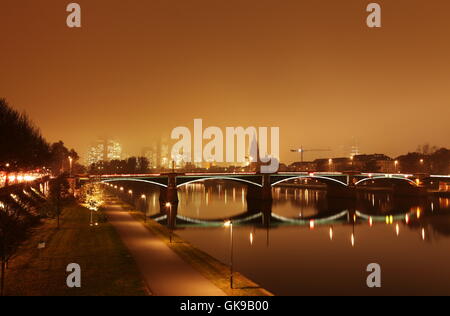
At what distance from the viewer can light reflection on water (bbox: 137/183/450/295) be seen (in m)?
32.4

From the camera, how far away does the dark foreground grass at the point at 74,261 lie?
72.8ft

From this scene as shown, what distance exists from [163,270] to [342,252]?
81.4 feet

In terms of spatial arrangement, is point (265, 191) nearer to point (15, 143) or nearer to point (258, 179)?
point (258, 179)

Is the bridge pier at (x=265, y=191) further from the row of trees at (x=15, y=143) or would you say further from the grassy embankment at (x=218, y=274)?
the grassy embankment at (x=218, y=274)

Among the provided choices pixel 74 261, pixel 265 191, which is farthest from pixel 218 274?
pixel 265 191

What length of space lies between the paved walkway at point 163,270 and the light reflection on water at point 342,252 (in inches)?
265

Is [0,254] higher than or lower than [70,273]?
higher

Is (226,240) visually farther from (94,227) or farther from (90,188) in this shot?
(90,188)

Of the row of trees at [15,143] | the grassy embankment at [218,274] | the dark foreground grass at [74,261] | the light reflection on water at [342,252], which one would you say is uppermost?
the row of trees at [15,143]

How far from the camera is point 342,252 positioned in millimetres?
45125

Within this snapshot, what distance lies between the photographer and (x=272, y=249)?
45625 mm

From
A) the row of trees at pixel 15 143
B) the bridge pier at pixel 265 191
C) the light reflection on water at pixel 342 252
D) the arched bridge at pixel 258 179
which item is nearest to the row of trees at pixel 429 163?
the arched bridge at pixel 258 179

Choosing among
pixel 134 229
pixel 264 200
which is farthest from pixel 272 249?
pixel 264 200
